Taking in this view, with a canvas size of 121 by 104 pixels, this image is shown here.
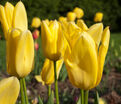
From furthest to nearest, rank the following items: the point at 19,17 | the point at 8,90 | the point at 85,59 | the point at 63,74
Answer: the point at 63,74 < the point at 19,17 < the point at 85,59 < the point at 8,90

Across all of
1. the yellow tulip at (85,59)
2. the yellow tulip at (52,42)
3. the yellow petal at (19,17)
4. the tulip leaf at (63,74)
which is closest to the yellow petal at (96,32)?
the yellow tulip at (85,59)

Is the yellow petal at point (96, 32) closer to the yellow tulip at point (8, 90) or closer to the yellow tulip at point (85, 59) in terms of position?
the yellow tulip at point (85, 59)

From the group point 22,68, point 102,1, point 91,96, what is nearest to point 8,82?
point 22,68

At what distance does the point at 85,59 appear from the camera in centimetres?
75

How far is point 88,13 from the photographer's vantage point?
32.4 ft

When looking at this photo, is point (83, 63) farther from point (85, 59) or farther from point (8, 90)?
point (8, 90)

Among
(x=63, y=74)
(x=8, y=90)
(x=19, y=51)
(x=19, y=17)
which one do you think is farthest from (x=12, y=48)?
(x=63, y=74)

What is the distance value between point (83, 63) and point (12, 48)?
236 millimetres

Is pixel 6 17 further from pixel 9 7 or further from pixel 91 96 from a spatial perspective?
pixel 91 96

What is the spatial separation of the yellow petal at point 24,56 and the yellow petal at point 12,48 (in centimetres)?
1

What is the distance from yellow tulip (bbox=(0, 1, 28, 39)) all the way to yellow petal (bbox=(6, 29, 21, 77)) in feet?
0.36

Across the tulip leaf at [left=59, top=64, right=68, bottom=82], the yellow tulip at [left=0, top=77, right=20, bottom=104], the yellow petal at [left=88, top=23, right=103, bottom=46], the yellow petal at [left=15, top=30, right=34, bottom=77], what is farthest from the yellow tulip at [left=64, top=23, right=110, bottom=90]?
the tulip leaf at [left=59, top=64, right=68, bottom=82]

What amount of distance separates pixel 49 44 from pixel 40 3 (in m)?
8.37

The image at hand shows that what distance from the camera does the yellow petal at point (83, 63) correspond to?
0.73 m
